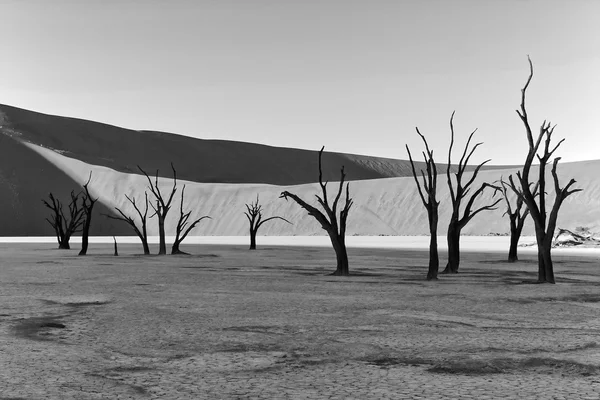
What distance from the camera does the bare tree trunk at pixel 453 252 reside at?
24406mm

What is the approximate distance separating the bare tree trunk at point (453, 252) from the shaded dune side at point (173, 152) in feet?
412

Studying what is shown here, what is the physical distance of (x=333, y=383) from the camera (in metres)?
7.38

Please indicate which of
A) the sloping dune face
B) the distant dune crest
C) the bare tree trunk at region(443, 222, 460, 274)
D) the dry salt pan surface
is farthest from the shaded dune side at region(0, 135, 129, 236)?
the dry salt pan surface

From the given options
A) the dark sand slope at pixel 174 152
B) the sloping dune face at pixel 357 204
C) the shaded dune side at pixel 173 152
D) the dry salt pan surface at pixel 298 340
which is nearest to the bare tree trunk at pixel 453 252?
the dry salt pan surface at pixel 298 340

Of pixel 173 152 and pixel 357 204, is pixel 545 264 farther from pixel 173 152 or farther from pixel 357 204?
pixel 173 152

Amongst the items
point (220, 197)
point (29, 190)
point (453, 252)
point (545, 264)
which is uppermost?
point (29, 190)

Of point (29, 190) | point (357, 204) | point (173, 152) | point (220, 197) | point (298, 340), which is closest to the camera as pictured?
point (298, 340)

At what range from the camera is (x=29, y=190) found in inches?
4407

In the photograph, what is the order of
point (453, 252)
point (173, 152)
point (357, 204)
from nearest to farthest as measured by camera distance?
point (453, 252), point (357, 204), point (173, 152)

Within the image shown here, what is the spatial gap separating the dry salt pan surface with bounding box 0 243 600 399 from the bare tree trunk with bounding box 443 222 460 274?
16.5 feet

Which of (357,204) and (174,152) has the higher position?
(174,152)

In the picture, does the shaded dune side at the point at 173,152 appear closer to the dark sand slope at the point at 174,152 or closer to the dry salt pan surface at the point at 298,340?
the dark sand slope at the point at 174,152

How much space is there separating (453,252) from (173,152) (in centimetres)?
15567

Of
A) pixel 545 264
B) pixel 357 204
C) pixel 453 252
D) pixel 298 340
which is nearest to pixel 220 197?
pixel 357 204
